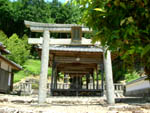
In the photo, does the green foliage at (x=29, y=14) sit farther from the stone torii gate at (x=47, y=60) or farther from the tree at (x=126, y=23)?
the tree at (x=126, y=23)

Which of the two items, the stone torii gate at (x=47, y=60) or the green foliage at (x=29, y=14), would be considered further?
the green foliage at (x=29, y=14)

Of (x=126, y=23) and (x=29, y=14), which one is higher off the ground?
(x=29, y=14)

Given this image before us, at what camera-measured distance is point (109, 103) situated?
866cm

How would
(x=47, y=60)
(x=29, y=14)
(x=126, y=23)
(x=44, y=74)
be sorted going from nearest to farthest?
(x=126, y=23) < (x=44, y=74) < (x=47, y=60) < (x=29, y=14)

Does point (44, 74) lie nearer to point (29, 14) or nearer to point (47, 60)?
point (47, 60)

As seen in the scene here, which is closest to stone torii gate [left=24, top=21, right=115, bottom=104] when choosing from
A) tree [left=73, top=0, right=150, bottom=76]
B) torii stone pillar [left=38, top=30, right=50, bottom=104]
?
torii stone pillar [left=38, top=30, right=50, bottom=104]

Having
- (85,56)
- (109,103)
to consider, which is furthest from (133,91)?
(109,103)

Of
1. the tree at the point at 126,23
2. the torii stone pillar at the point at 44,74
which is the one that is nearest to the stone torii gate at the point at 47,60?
the torii stone pillar at the point at 44,74

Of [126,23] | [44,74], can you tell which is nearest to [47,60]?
[44,74]

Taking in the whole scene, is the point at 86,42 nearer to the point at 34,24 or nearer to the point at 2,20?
the point at 34,24

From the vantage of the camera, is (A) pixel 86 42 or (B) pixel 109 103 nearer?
(B) pixel 109 103

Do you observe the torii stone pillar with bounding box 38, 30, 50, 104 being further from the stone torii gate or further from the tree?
the tree

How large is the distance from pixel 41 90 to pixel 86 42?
3.37 meters

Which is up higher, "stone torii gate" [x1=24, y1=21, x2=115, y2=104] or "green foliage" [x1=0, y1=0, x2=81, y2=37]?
"green foliage" [x1=0, y1=0, x2=81, y2=37]
